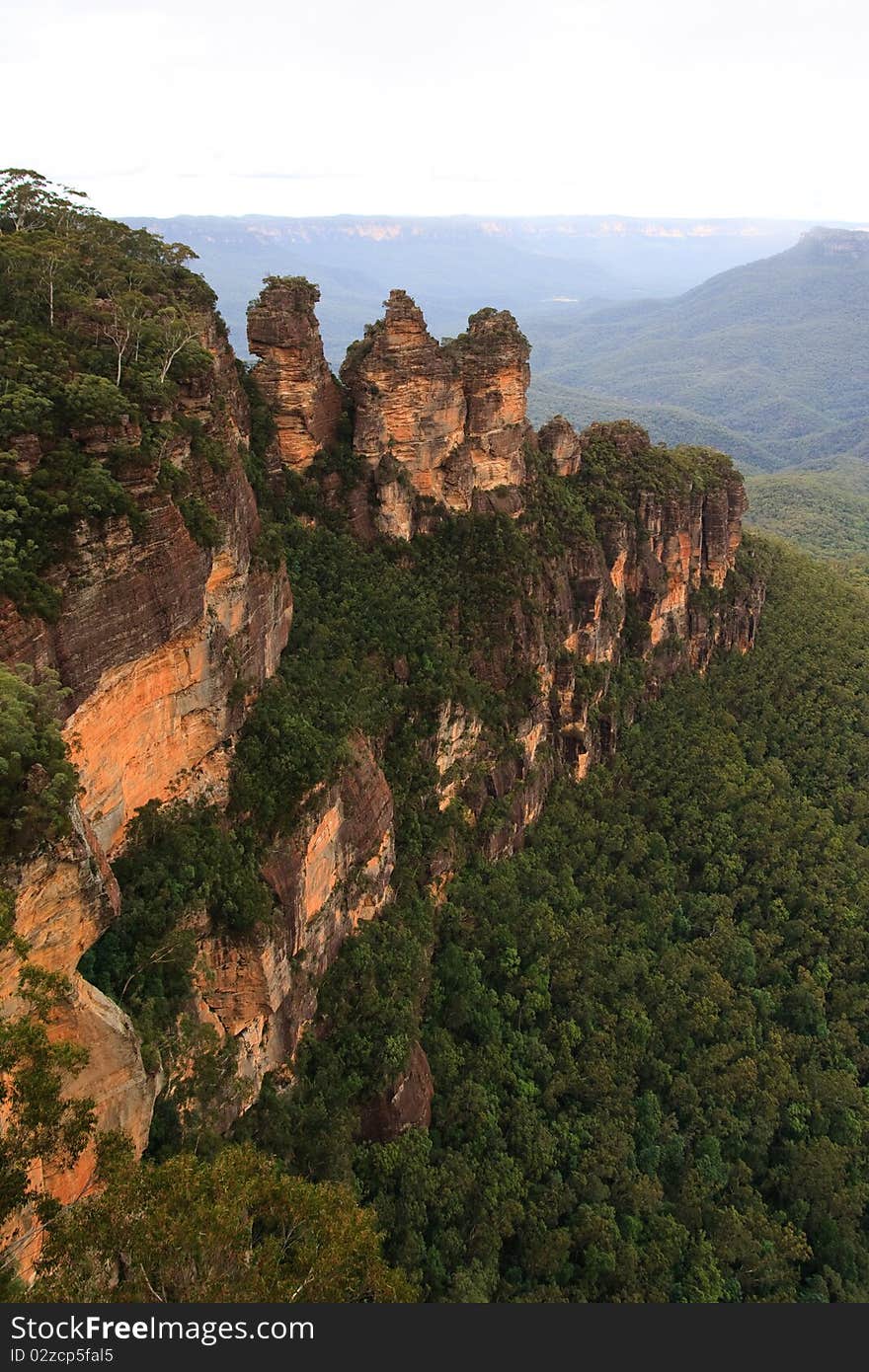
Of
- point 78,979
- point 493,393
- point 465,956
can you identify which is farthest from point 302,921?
point 493,393

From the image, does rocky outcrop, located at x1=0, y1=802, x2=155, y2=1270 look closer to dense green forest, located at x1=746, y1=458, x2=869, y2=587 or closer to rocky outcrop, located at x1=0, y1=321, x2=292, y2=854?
rocky outcrop, located at x1=0, y1=321, x2=292, y2=854

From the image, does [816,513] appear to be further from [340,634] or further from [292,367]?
[340,634]

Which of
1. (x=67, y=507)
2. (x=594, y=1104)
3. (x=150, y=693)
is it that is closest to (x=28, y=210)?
(x=67, y=507)

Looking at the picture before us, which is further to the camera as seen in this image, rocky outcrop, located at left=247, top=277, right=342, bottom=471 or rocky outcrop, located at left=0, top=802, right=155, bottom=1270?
rocky outcrop, located at left=247, top=277, right=342, bottom=471

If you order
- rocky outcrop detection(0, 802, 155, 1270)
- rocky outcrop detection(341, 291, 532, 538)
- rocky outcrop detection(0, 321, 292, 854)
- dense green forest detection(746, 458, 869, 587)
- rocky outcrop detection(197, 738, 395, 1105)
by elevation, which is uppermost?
rocky outcrop detection(341, 291, 532, 538)

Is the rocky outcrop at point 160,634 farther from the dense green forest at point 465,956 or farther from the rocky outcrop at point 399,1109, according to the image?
the rocky outcrop at point 399,1109

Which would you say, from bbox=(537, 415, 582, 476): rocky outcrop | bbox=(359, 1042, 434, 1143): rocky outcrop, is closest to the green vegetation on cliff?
bbox=(359, 1042, 434, 1143): rocky outcrop

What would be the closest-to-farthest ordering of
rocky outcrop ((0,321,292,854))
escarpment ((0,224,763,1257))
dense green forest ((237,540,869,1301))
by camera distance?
rocky outcrop ((0,321,292,854)), escarpment ((0,224,763,1257)), dense green forest ((237,540,869,1301))
